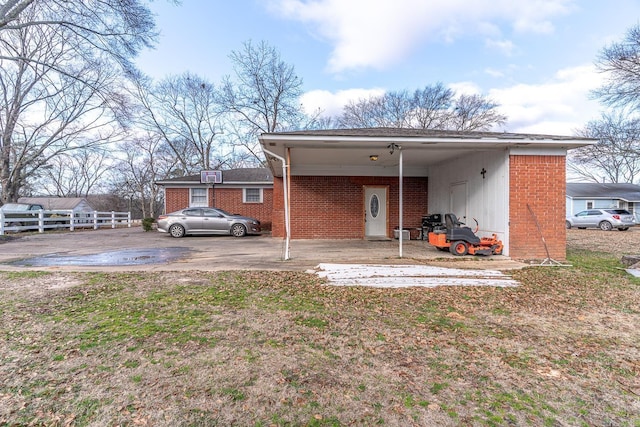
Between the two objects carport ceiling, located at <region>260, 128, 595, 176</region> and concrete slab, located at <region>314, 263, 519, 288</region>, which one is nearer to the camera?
concrete slab, located at <region>314, 263, 519, 288</region>

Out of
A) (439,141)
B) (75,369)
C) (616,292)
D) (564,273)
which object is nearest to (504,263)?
(564,273)

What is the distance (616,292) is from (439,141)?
4094mm

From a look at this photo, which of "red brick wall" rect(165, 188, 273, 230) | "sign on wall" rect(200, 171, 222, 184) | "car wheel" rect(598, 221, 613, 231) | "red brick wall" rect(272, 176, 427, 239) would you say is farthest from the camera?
"car wheel" rect(598, 221, 613, 231)

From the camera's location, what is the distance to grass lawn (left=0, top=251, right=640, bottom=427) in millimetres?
1920

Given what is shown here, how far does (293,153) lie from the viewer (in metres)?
9.11

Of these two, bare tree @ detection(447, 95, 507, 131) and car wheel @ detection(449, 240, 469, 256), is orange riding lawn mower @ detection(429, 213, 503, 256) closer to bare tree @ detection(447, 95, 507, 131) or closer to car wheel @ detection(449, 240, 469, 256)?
car wheel @ detection(449, 240, 469, 256)

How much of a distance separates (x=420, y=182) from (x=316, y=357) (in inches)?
411

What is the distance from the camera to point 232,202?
17594mm

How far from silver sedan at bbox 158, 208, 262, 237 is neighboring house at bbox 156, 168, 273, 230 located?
13.5ft

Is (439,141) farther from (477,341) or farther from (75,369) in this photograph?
(75,369)

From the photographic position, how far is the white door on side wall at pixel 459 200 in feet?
31.2

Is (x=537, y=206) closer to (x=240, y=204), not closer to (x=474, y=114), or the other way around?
(x=240, y=204)

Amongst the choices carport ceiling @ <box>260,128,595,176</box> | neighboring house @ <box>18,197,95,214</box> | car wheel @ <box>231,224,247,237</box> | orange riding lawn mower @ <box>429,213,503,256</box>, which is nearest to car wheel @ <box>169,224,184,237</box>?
car wheel @ <box>231,224,247,237</box>

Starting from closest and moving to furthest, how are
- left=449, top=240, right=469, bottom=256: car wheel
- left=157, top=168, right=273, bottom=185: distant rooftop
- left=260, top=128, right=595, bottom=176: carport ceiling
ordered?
left=260, top=128, right=595, bottom=176: carport ceiling, left=449, top=240, right=469, bottom=256: car wheel, left=157, top=168, right=273, bottom=185: distant rooftop
